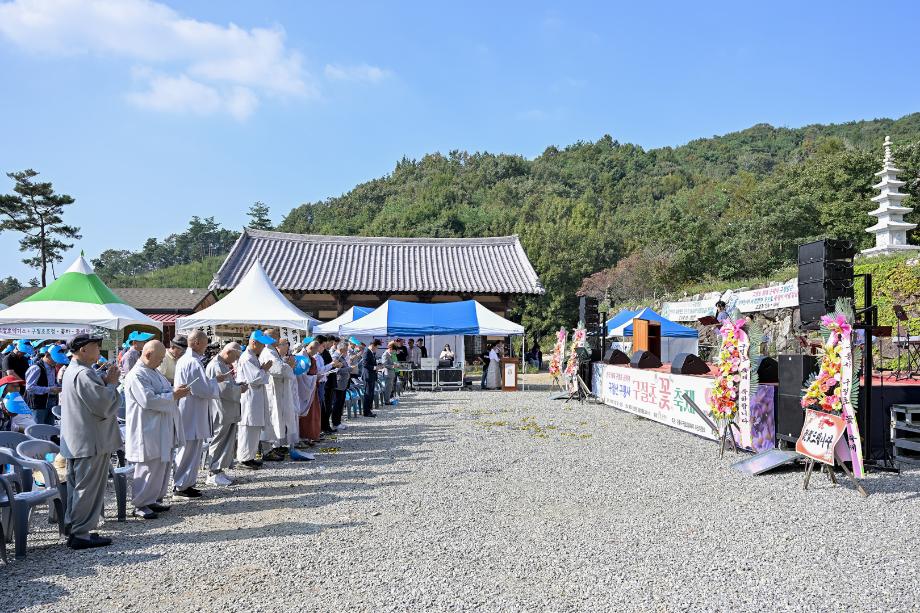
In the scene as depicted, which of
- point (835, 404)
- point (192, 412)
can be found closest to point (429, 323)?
point (192, 412)

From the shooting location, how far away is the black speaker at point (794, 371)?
25.1 feet

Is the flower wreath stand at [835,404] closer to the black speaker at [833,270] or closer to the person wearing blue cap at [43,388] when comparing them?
the black speaker at [833,270]

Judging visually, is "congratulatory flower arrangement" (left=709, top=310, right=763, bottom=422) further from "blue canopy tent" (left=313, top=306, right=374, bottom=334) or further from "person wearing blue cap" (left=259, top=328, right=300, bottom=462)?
"blue canopy tent" (left=313, top=306, right=374, bottom=334)

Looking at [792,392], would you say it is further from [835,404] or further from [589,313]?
[589,313]

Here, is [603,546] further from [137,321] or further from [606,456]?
[137,321]

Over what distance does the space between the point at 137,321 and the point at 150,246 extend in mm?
94933

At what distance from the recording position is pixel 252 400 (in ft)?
25.8

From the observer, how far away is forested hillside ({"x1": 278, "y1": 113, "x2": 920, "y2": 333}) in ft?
81.7

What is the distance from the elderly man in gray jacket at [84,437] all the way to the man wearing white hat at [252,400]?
276 cm

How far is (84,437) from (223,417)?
2.35m

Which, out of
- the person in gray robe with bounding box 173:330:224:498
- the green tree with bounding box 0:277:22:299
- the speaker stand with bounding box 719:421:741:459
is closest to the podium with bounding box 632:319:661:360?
the speaker stand with bounding box 719:421:741:459

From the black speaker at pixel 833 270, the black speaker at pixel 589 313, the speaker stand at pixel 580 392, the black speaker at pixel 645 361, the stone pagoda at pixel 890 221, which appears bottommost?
the speaker stand at pixel 580 392

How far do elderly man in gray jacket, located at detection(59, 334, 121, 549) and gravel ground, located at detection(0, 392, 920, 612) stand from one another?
212mm

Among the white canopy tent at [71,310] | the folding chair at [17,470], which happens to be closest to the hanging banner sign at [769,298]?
the white canopy tent at [71,310]
